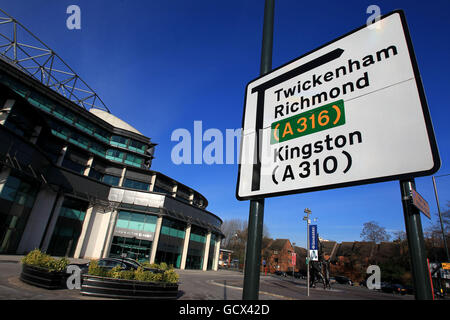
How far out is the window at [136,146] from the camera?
4234 cm

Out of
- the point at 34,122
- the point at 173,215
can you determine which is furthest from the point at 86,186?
the point at 173,215

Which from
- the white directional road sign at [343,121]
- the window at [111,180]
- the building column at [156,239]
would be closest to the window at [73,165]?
the window at [111,180]

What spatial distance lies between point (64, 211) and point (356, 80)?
37.0 metres

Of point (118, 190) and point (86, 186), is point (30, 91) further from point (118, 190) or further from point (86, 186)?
point (118, 190)

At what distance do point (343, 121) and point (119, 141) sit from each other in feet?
148

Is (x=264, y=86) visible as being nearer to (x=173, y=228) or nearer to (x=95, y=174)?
(x=173, y=228)

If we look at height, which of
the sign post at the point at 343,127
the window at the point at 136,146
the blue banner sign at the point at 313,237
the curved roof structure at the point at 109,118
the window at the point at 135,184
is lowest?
the sign post at the point at 343,127

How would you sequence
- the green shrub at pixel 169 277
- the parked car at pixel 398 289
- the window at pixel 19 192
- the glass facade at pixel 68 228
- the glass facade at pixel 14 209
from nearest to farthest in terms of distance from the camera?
the green shrub at pixel 169 277
the window at pixel 19 192
the glass facade at pixel 14 209
the glass facade at pixel 68 228
the parked car at pixel 398 289

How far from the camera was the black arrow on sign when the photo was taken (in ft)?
5.99

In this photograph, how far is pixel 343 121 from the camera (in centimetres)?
153

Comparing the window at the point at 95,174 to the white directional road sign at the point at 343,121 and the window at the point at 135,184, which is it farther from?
the white directional road sign at the point at 343,121

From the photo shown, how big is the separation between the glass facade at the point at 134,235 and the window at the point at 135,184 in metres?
5.86

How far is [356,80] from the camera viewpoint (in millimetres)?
1578

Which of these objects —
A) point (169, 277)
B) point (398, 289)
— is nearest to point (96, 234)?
point (169, 277)
